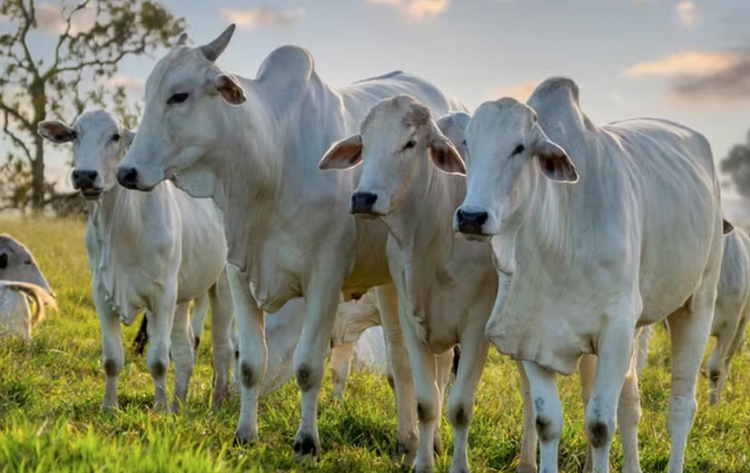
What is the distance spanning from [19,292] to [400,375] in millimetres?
5050

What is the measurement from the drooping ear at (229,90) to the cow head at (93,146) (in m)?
1.56

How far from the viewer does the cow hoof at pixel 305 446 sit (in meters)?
5.42

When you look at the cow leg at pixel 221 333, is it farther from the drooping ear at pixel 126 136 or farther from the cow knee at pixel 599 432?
the cow knee at pixel 599 432

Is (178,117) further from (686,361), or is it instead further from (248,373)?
(686,361)

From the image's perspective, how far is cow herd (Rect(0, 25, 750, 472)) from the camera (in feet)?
15.3

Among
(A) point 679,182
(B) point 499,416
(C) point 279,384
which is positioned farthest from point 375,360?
(A) point 679,182

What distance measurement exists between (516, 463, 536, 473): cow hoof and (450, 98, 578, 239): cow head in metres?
1.68

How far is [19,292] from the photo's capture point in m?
9.72

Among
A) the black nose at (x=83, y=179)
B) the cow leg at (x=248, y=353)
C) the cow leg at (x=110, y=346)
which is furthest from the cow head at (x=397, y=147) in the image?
the cow leg at (x=110, y=346)

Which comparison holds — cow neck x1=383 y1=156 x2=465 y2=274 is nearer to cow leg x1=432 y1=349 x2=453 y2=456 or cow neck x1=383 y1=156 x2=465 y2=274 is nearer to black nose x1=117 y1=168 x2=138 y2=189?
cow leg x1=432 y1=349 x2=453 y2=456

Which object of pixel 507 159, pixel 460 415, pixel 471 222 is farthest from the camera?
pixel 460 415

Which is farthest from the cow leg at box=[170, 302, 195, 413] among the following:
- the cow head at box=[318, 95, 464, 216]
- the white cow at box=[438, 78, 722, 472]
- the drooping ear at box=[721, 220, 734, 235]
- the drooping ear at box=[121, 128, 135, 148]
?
the drooping ear at box=[721, 220, 734, 235]

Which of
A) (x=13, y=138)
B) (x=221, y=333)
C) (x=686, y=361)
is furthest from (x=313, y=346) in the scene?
(x=13, y=138)

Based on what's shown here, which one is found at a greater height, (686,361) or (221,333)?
(686,361)
